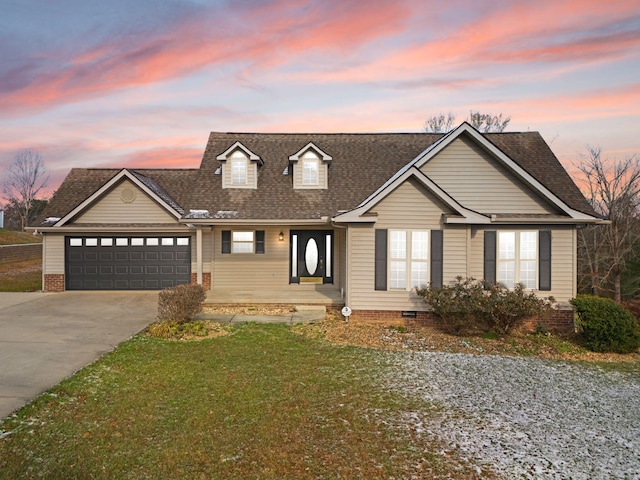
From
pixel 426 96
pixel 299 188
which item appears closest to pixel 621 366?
pixel 299 188

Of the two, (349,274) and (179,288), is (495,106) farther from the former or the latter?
(179,288)

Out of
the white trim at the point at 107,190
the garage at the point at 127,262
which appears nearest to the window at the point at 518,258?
the white trim at the point at 107,190

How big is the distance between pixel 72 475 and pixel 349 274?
7.91 m

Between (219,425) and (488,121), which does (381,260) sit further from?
(488,121)

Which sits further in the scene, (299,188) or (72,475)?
(299,188)

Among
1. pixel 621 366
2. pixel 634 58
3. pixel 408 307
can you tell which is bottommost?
pixel 621 366

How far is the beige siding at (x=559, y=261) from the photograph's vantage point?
11.1m

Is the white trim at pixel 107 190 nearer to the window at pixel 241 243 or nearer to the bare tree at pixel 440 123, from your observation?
the window at pixel 241 243

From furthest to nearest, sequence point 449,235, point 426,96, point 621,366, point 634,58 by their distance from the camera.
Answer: point 426,96
point 634,58
point 449,235
point 621,366

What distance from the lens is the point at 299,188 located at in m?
15.4

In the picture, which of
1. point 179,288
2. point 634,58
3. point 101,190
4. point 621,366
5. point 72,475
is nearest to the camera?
point 72,475

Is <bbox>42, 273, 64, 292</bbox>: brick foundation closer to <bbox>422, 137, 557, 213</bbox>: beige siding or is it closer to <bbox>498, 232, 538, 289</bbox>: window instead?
<bbox>422, 137, 557, 213</bbox>: beige siding

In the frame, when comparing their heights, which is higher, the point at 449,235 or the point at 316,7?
the point at 316,7

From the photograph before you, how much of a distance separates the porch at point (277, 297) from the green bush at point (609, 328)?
6.41m
